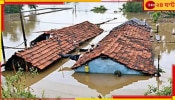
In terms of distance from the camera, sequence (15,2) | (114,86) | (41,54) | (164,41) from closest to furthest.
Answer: (15,2) < (114,86) < (41,54) < (164,41)

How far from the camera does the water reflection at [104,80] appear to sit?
7103 mm

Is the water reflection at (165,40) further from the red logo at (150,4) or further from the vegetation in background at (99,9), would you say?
the red logo at (150,4)

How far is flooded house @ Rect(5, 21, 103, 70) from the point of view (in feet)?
27.2

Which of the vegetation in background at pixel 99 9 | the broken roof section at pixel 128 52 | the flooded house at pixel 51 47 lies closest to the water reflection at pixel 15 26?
the flooded house at pixel 51 47

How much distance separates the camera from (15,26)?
16.4 m

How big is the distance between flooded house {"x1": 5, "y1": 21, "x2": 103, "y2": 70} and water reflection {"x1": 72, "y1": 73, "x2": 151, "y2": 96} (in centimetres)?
122

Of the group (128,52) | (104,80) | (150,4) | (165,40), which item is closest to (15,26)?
(165,40)

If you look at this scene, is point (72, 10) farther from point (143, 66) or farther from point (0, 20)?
point (0, 20)

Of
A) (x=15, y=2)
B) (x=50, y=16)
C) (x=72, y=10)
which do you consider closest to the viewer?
(x=15, y=2)

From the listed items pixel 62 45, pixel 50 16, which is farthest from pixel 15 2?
pixel 50 16

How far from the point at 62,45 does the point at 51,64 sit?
159 centimetres

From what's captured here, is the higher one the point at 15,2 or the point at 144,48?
the point at 15,2

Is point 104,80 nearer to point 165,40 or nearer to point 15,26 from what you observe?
point 165,40

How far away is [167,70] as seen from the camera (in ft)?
26.6
